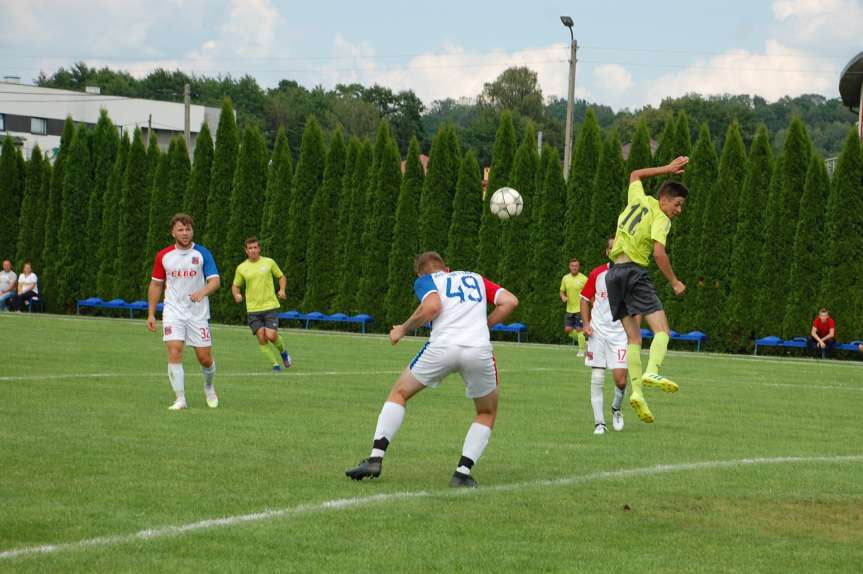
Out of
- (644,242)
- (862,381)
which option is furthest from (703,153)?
(644,242)

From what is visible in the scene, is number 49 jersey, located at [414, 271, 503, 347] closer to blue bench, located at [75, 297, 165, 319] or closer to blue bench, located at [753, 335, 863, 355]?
blue bench, located at [753, 335, 863, 355]

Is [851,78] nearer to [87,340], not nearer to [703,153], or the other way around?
[703,153]

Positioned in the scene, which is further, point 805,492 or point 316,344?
point 316,344

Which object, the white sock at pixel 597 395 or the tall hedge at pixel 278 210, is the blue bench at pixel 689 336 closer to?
the tall hedge at pixel 278 210

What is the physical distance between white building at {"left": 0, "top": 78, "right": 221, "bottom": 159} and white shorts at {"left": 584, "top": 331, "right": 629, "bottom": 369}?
8873 centimetres

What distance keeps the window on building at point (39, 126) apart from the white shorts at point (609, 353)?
318 ft

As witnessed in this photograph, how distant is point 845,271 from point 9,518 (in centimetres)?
2649

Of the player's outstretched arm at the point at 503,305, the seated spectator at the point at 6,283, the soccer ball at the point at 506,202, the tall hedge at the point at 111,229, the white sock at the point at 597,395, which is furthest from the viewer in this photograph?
the tall hedge at the point at 111,229

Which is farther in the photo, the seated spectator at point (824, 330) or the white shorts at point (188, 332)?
the seated spectator at point (824, 330)

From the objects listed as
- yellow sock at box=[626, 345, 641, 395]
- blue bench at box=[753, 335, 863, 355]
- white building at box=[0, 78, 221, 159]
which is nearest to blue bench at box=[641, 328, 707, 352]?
blue bench at box=[753, 335, 863, 355]

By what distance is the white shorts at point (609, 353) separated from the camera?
14242 millimetres

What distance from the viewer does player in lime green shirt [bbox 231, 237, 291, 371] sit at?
70.7 ft

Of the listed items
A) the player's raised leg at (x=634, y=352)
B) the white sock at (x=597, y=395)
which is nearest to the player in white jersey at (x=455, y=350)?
the player's raised leg at (x=634, y=352)

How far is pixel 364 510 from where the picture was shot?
8.09 m
